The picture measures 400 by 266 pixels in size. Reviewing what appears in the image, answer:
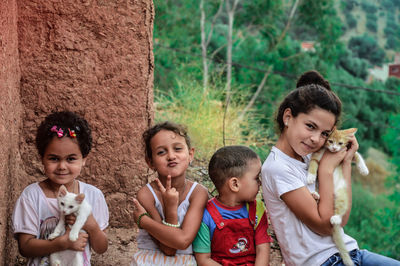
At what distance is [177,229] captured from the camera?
8.34 feet

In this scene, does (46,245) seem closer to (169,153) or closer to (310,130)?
(169,153)

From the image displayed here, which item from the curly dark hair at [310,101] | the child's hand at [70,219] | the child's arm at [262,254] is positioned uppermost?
the curly dark hair at [310,101]

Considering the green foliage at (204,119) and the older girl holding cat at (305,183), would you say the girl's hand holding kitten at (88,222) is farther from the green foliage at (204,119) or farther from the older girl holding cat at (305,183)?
the green foliage at (204,119)

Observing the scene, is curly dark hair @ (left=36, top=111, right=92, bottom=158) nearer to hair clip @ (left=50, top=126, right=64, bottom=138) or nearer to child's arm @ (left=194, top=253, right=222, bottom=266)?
hair clip @ (left=50, top=126, right=64, bottom=138)

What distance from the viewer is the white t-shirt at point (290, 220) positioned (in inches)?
100

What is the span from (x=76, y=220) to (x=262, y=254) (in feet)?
3.39

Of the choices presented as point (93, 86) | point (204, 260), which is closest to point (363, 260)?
point (204, 260)

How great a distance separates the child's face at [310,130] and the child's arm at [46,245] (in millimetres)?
1279

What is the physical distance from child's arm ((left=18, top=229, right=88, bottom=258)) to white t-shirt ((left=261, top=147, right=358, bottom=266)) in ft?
3.51

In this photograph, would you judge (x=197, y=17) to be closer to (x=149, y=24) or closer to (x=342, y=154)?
(x=149, y=24)

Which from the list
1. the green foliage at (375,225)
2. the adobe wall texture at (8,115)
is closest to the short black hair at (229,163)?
the adobe wall texture at (8,115)

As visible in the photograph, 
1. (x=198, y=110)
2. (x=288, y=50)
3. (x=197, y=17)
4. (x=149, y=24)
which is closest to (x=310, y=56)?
(x=288, y=50)

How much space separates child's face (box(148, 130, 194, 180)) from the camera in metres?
2.71

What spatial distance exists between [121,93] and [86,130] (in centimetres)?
95
